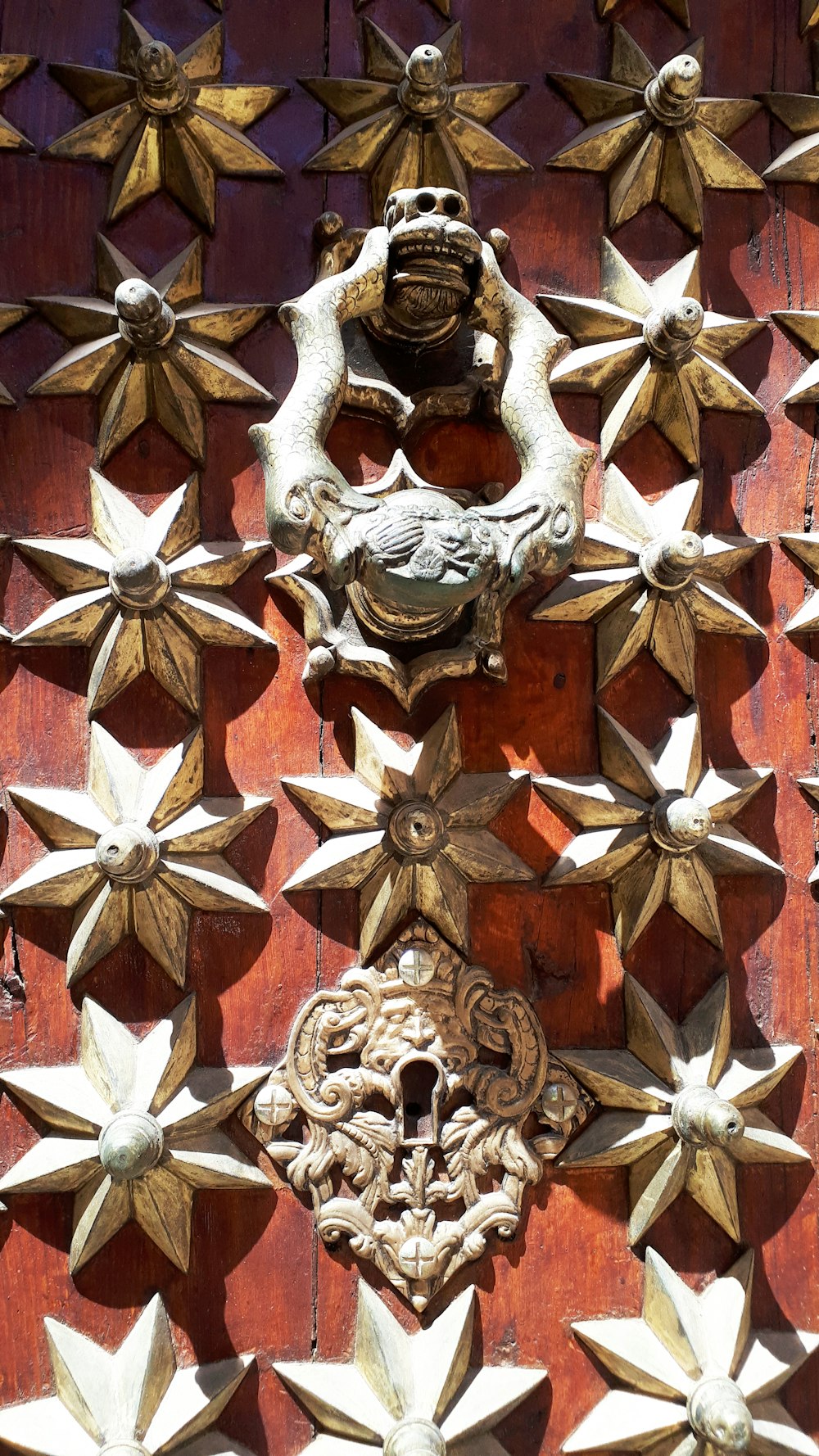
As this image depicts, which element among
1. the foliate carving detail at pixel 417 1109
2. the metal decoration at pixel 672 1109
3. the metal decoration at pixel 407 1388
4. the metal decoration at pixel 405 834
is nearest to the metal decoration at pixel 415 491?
the metal decoration at pixel 405 834

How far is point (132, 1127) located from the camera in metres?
1.40

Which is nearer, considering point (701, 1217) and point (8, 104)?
point (701, 1217)

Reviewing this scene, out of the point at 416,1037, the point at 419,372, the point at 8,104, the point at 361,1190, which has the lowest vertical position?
the point at 361,1190

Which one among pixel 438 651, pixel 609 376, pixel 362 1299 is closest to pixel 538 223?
pixel 609 376

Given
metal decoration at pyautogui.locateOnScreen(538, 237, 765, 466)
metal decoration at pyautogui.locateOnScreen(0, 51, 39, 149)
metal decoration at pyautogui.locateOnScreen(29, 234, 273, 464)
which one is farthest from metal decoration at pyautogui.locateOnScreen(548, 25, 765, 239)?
metal decoration at pyautogui.locateOnScreen(0, 51, 39, 149)

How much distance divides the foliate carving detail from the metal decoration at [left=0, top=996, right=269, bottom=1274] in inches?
2.3

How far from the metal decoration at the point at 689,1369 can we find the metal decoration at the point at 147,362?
1.18 meters

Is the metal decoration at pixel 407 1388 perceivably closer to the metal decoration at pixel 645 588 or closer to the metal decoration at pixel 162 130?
the metal decoration at pixel 645 588

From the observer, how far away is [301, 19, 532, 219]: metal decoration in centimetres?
167

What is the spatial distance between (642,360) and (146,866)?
0.93 metres

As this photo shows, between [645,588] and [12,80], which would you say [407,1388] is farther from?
[12,80]

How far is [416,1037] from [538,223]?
110 centimetres

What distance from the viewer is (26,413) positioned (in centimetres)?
161

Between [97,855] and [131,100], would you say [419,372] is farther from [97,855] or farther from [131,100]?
[97,855]
